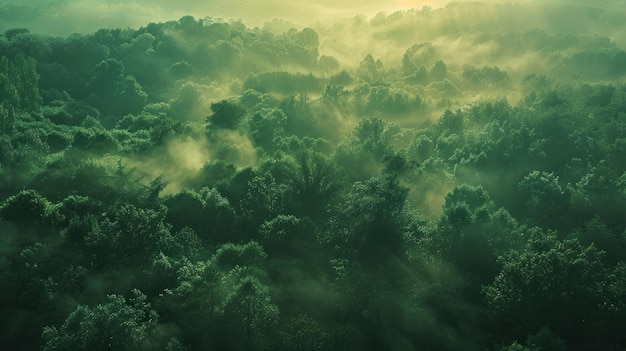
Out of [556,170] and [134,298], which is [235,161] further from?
[556,170]

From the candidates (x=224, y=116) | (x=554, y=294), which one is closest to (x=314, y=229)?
(x=554, y=294)

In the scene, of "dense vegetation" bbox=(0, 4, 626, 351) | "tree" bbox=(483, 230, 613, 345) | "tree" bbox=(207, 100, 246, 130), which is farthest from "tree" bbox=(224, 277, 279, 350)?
"tree" bbox=(207, 100, 246, 130)

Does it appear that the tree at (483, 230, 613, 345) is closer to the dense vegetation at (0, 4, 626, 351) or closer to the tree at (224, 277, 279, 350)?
the dense vegetation at (0, 4, 626, 351)

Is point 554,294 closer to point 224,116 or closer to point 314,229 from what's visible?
point 314,229

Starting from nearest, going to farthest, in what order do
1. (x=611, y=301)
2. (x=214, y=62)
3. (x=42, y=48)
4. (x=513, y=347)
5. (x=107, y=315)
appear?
(x=107, y=315), (x=513, y=347), (x=611, y=301), (x=42, y=48), (x=214, y=62)

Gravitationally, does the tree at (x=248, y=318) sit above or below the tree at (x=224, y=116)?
above

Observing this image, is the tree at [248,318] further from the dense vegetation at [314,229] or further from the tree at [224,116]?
the tree at [224,116]

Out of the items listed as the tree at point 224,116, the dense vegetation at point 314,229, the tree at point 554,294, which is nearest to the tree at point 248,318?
the dense vegetation at point 314,229

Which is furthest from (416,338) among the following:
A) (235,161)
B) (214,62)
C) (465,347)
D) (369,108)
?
(214,62)

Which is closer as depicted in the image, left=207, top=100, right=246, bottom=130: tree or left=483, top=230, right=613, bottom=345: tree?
left=483, top=230, right=613, bottom=345: tree
